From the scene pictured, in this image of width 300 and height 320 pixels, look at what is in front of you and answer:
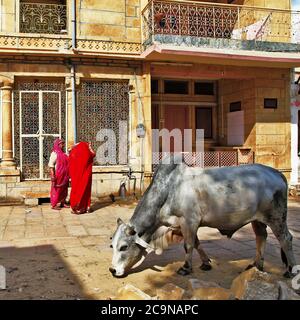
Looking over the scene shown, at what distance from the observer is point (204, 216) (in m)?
5.02

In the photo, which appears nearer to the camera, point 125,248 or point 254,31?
point 125,248

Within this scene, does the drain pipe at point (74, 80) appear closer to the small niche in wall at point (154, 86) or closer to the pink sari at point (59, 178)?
the pink sari at point (59, 178)

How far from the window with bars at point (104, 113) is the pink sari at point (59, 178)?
146cm

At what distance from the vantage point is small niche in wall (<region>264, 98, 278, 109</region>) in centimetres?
1332

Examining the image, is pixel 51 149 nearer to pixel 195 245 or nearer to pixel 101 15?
pixel 101 15

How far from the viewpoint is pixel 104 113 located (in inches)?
484

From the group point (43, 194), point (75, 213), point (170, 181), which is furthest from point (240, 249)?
point (43, 194)

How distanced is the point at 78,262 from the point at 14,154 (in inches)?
261

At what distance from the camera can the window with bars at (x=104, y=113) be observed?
12133 mm

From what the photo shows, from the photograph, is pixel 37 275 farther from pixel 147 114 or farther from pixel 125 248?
pixel 147 114

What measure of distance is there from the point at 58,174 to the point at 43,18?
16.0 feet

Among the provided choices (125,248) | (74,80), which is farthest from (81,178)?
(125,248)

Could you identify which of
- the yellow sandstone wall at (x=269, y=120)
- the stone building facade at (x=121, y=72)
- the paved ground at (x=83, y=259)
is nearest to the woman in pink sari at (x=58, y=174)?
the stone building facade at (x=121, y=72)

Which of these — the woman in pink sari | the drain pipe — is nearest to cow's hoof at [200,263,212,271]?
the woman in pink sari
